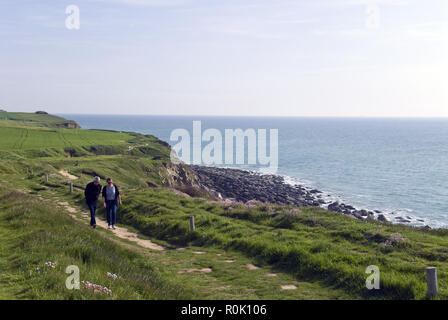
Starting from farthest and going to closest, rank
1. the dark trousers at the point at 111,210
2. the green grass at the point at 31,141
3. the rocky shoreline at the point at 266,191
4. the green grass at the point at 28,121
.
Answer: the green grass at the point at 28,121
the green grass at the point at 31,141
the rocky shoreline at the point at 266,191
the dark trousers at the point at 111,210

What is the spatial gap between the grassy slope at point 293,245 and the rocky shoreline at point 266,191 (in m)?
35.7

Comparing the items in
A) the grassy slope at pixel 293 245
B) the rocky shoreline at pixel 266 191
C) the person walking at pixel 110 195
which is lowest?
the rocky shoreline at pixel 266 191

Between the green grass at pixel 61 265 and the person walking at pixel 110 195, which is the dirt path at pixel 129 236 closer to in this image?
the person walking at pixel 110 195

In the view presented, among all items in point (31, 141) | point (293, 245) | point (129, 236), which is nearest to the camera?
point (293, 245)

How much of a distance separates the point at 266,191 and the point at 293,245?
60.4 meters

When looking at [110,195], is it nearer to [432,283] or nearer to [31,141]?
[432,283]

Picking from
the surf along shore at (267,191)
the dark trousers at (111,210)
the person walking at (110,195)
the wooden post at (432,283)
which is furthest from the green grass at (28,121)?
the wooden post at (432,283)

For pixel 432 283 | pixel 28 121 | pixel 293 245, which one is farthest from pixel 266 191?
pixel 28 121

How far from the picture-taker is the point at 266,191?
76812 mm

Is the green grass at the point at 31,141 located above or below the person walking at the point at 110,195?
above

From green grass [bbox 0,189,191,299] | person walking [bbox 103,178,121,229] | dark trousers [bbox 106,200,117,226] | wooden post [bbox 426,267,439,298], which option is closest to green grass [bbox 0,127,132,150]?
dark trousers [bbox 106,200,117,226]

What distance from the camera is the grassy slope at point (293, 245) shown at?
12461 millimetres

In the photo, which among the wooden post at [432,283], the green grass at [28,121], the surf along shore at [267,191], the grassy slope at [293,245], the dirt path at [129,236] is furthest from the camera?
the green grass at [28,121]
